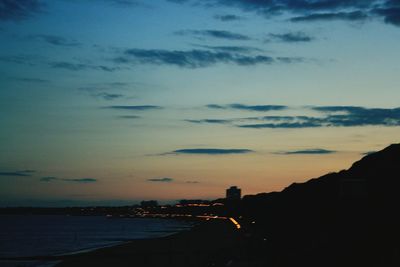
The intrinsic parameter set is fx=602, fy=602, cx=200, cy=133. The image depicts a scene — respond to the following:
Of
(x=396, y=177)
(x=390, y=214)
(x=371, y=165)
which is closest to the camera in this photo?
(x=390, y=214)

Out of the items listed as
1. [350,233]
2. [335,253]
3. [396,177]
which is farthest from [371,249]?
[396,177]

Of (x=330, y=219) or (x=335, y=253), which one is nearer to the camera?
(x=335, y=253)

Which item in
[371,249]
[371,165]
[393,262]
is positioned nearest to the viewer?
[393,262]

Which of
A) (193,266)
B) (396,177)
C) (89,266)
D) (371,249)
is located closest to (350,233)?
(371,249)

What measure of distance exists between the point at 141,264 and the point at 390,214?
2409 cm

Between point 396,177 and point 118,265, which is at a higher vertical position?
point 396,177

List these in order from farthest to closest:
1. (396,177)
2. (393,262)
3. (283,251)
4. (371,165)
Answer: (371,165) → (396,177) → (283,251) → (393,262)

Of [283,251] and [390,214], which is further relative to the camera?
[283,251]

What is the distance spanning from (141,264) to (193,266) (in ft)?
32.9

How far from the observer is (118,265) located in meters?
56.7

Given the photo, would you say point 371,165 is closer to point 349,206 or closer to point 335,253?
point 349,206

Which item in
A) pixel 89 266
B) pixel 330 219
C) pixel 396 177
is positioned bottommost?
pixel 89 266

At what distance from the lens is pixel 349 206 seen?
52562mm

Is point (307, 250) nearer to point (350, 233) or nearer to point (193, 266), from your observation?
point (350, 233)
